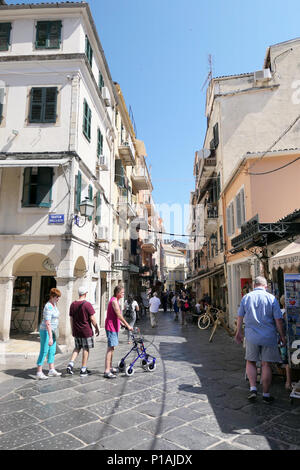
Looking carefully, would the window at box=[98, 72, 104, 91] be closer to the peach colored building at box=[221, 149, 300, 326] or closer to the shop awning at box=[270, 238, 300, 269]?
the peach colored building at box=[221, 149, 300, 326]

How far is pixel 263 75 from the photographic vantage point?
17797 mm

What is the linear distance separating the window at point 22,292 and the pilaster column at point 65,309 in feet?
→ 13.0

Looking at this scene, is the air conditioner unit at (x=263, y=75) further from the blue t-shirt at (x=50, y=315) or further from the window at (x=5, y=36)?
the blue t-shirt at (x=50, y=315)

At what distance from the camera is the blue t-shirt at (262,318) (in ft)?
15.9

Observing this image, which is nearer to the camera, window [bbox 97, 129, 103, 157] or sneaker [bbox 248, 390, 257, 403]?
sneaker [bbox 248, 390, 257, 403]

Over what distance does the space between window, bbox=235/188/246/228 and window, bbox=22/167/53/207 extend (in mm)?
7645

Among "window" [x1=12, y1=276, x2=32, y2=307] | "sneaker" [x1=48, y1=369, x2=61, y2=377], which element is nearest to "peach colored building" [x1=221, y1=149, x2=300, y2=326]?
"sneaker" [x1=48, y1=369, x2=61, y2=377]

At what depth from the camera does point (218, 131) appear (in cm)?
1859

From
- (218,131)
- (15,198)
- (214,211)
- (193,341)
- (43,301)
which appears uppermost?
(218,131)

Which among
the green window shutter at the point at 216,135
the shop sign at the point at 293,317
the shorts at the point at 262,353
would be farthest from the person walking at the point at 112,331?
the green window shutter at the point at 216,135

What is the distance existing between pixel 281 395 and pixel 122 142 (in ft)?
60.7

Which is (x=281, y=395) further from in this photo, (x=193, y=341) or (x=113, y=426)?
(x=193, y=341)

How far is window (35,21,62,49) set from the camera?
38.0ft
